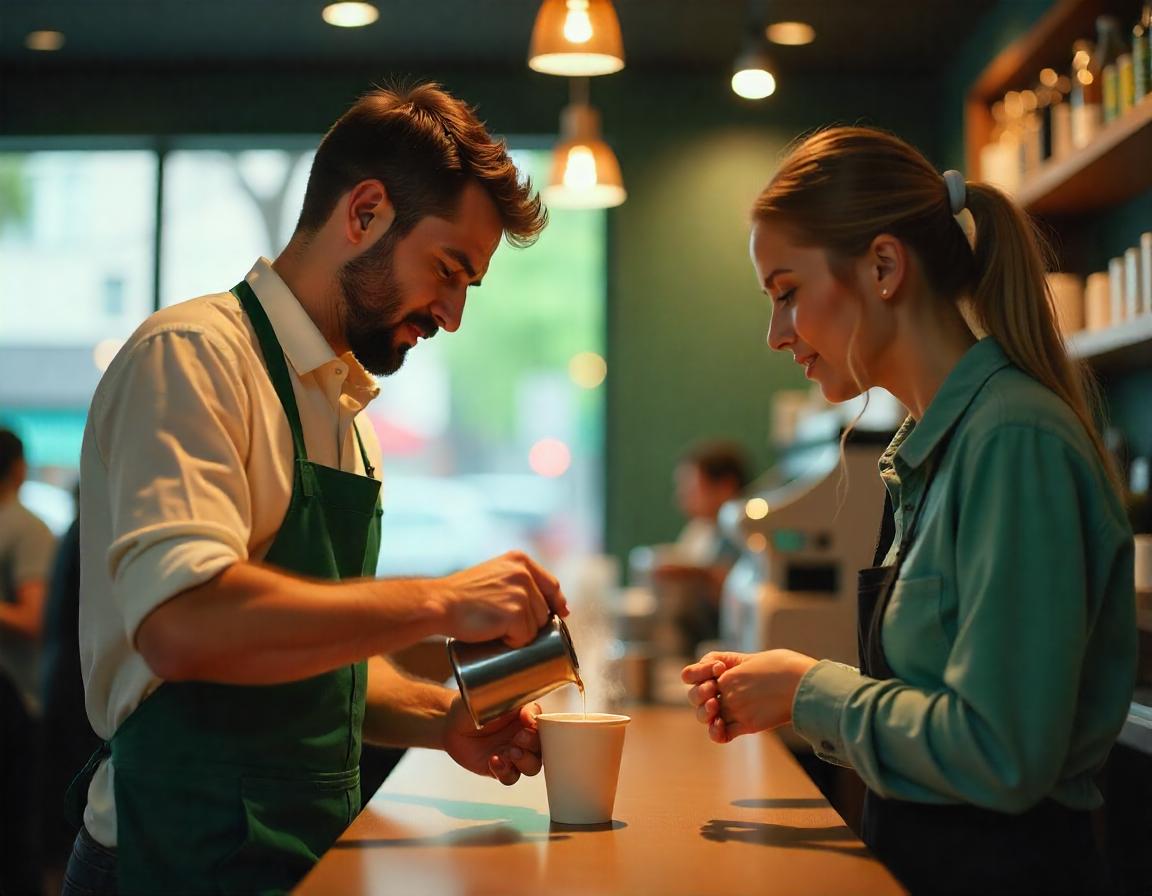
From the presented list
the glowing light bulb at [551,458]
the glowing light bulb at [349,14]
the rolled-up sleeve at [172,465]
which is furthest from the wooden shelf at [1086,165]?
the glowing light bulb at [551,458]

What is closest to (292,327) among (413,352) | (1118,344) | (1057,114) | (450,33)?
Result: (1118,344)

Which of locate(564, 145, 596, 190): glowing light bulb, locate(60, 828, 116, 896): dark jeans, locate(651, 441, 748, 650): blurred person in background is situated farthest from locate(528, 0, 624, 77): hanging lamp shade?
locate(651, 441, 748, 650): blurred person in background

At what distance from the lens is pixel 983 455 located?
1.29 meters

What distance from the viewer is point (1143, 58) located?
2926 mm

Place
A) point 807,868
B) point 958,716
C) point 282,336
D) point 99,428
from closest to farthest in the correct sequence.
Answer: point 958,716, point 807,868, point 99,428, point 282,336

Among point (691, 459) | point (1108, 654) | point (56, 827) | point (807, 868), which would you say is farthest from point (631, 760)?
point (691, 459)

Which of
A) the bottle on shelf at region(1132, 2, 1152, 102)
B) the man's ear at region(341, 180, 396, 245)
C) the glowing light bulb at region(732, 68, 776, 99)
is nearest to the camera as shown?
the man's ear at region(341, 180, 396, 245)

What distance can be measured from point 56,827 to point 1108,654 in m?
3.61

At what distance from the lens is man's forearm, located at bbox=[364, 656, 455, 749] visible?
176cm

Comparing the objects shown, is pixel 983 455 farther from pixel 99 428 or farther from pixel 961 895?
pixel 99 428

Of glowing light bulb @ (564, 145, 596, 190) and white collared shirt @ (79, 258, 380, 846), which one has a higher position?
glowing light bulb @ (564, 145, 596, 190)

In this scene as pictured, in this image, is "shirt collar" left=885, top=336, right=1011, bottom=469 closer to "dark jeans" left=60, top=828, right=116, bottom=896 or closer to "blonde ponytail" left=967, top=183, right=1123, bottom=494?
"blonde ponytail" left=967, top=183, right=1123, bottom=494

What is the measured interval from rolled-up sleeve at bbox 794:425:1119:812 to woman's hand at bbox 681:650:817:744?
0.13 metres

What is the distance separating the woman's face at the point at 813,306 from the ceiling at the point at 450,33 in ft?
12.4
